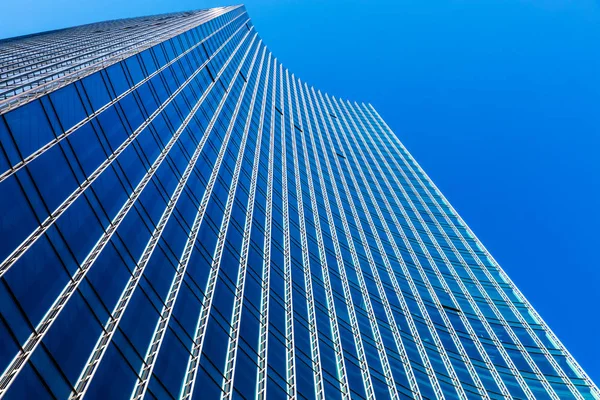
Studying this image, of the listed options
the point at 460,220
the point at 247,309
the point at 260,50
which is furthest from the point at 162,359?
the point at 260,50

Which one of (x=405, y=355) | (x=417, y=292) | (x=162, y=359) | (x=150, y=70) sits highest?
(x=150, y=70)

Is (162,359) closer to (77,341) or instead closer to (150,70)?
(77,341)

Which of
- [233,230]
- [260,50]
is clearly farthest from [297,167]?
[260,50]

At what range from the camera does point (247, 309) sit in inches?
803

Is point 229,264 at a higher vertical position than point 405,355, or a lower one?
higher

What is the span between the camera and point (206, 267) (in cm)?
2075

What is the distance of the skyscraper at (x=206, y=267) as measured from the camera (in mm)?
12664

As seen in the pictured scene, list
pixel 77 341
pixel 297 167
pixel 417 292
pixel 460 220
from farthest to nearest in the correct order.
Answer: pixel 460 220, pixel 297 167, pixel 417 292, pixel 77 341

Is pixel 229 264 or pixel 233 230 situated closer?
pixel 229 264

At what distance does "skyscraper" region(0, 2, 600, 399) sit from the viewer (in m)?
12.7

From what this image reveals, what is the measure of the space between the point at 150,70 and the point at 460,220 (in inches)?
1387

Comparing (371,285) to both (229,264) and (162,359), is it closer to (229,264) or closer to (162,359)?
(229,264)

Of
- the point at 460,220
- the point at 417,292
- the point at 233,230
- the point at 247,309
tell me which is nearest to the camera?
the point at 247,309

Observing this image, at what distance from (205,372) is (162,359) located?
1598 millimetres
